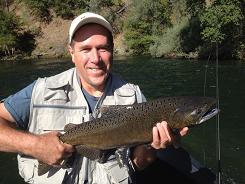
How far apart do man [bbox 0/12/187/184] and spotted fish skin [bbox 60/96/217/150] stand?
0.66 ft

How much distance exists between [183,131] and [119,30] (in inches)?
1855

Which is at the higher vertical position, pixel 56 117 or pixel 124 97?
pixel 124 97

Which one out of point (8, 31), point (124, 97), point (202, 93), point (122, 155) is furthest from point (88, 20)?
point (8, 31)

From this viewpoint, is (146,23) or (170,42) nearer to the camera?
(170,42)

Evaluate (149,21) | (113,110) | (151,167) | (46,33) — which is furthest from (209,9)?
(46,33)

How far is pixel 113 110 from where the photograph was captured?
151 inches

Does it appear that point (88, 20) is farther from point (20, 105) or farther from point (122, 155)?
point (122, 155)

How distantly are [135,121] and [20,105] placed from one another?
42.6 inches

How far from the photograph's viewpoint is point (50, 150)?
370cm

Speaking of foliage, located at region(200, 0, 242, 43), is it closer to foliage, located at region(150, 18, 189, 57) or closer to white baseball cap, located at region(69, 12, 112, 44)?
foliage, located at region(150, 18, 189, 57)

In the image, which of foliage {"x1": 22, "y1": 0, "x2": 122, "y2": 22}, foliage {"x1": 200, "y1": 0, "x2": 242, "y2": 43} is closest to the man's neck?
foliage {"x1": 200, "y1": 0, "x2": 242, "y2": 43}

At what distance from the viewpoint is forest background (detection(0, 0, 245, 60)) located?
101ft

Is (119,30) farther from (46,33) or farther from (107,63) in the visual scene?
(107,63)

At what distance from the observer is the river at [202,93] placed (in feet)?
31.0
